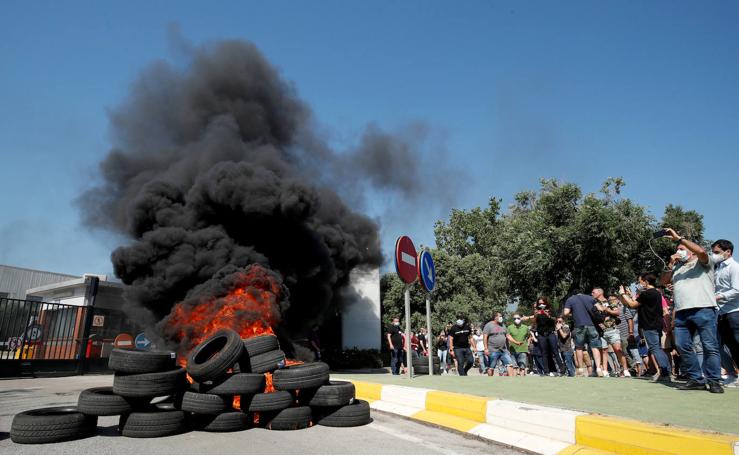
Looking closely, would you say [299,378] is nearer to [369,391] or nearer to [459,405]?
[459,405]

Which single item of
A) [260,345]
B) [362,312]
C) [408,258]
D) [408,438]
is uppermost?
[408,258]

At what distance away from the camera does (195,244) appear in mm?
16406

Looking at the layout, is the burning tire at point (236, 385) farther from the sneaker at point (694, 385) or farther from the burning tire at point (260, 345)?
the sneaker at point (694, 385)

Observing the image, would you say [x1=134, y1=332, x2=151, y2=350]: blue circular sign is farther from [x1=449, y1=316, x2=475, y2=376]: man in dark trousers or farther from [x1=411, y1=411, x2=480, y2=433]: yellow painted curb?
[x1=411, y1=411, x2=480, y2=433]: yellow painted curb

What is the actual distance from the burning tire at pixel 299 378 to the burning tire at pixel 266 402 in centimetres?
12

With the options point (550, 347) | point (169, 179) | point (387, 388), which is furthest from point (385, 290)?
point (387, 388)

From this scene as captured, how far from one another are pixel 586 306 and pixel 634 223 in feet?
58.6

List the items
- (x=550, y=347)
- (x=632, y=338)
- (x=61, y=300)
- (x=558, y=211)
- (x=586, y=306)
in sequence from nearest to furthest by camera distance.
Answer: (x=586, y=306)
(x=632, y=338)
(x=550, y=347)
(x=61, y=300)
(x=558, y=211)

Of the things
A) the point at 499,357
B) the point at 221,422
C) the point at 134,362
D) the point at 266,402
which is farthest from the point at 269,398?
the point at 499,357

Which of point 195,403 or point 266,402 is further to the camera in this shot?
point 266,402

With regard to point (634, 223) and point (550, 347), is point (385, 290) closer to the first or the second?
point (634, 223)

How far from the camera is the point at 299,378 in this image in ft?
17.1

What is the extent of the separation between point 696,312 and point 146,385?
6351 millimetres

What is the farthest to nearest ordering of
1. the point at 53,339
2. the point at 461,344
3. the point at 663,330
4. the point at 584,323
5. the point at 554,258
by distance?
the point at 554,258
the point at 53,339
the point at 461,344
the point at 584,323
the point at 663,330
